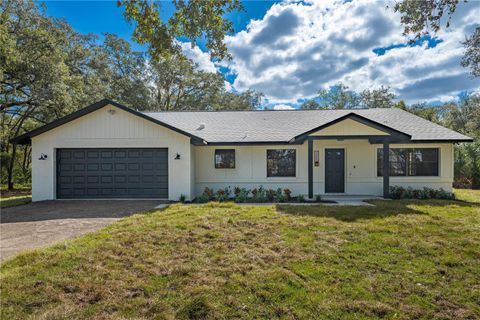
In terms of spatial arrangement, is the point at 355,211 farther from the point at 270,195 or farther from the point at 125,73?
the point at 125,73

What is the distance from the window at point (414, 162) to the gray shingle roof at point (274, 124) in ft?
2.62

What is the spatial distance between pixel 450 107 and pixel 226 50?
47703mm

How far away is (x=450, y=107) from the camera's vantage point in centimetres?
3944

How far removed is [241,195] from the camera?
34.4 feet

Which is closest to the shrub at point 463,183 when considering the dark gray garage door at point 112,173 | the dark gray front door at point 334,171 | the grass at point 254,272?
the dark gray front door at point 334,171

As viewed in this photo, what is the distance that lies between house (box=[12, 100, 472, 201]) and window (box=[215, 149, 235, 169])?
5 centimetres

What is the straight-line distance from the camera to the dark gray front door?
38.6 feet

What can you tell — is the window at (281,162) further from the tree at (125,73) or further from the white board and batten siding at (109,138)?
the tree at (125,73)

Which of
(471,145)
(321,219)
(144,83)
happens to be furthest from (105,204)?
(144,83)

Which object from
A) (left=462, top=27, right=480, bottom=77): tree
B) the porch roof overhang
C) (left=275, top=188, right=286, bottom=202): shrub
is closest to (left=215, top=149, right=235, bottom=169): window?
(left=275, top=188, right=286, bottom=202): shrub

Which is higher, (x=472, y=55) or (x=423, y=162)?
(x=472, y=55)

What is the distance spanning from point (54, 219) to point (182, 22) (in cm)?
654

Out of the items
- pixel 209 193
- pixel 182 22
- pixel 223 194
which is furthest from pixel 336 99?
pixel 182 22

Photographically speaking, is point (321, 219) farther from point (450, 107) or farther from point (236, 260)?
point (450, 107)
